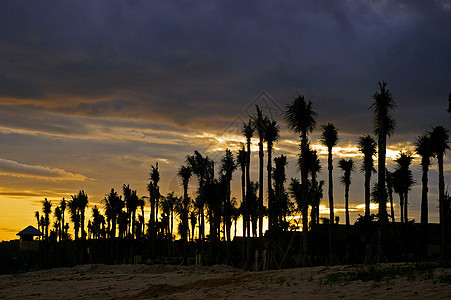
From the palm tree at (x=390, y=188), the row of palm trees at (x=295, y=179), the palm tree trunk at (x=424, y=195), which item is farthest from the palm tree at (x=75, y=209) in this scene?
the palm tree trunk at (x=424, y=195)

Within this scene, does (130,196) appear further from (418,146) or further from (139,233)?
(418,146)

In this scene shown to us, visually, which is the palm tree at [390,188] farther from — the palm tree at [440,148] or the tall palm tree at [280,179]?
the palm tree at [440,148]

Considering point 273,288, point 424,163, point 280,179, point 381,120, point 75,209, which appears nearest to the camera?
point 273,288

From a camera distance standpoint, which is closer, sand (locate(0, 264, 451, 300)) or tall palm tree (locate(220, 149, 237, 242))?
sand (locate(0, 264, 451, 300))

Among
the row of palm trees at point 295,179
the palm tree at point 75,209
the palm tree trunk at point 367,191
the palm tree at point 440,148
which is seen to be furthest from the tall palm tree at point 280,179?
the palm tree at point 75,209

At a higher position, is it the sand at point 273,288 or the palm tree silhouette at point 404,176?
the palm tree silhouette at point 404,176

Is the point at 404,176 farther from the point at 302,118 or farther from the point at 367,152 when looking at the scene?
the point at 302,118

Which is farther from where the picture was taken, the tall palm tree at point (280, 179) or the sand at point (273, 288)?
the tall palm tree at point (280, 179)

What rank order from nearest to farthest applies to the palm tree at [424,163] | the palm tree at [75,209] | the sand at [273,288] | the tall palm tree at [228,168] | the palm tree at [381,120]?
the sand at [273,288] < the palm tree at [381,120] < the palm tree at [424,163] < the tall palm tree at [228,168] < the palm tree at [75,209]

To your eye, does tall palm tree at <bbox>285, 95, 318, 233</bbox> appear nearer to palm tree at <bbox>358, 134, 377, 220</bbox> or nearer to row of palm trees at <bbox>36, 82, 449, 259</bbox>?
row of palm trees at <bbox>36, 82, 449, 259</bbox>

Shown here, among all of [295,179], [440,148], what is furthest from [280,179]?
[440,148]

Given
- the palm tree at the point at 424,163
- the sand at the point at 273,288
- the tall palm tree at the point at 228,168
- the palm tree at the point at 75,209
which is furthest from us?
the palm tree at the point at 75,209

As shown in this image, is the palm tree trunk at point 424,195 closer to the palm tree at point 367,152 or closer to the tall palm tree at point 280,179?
the palm tree at point 367,152

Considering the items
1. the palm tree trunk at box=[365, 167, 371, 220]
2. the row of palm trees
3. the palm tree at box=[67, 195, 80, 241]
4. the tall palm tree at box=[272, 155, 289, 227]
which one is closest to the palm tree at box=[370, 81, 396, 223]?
the row of palm trees
